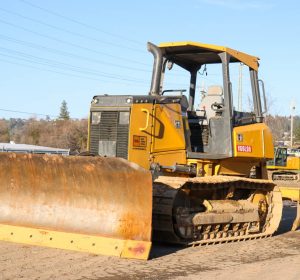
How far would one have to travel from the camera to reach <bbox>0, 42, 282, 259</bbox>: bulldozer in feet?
24.8

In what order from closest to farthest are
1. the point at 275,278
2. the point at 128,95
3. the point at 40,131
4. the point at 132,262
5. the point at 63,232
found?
the point at 275,278
the point at 132,262
the point at 63,232
the point at 128,95
the point at 40,131

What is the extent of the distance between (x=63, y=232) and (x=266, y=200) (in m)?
4.16

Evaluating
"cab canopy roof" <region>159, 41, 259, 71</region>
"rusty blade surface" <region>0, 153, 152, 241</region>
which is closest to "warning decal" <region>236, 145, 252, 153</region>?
"cab canopy roof" <region>159, 41, 259, 71</region>

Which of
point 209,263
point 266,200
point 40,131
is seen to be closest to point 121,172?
point 209,263

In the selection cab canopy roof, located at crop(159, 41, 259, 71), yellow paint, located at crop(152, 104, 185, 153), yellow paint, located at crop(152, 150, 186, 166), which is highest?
cab canopy roof, located at crop(159, 41, 259, 71)

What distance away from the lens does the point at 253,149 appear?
32.8ft

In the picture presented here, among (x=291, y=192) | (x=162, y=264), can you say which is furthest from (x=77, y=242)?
(x=291, y=192)

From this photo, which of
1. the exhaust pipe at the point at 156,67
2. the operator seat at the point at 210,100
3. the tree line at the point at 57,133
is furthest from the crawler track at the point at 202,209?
the tree line at the point at 57,133

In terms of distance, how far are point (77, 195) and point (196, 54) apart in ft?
12.3

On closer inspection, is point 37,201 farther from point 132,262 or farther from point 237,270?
point 237,270

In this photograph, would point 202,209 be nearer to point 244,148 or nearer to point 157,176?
point 157,176

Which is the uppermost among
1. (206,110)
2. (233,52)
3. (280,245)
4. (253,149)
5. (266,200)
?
(233,52)

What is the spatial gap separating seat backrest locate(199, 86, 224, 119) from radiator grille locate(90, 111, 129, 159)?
1812 millimetres

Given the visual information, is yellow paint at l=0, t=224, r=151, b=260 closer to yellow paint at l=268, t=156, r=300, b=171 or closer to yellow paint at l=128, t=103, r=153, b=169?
yellow paint at l=128, t=103, r=153, b=169
